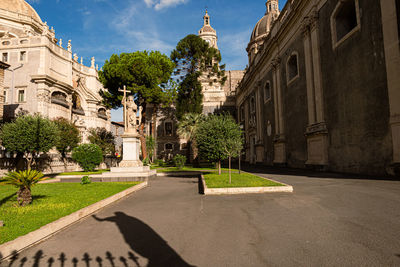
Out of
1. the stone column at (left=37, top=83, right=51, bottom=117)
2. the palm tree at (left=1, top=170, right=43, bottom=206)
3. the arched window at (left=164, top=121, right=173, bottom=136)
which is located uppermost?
the stone column at (left=37, top=83, right=51, bottom=117)

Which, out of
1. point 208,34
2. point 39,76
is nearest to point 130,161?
point 39,76

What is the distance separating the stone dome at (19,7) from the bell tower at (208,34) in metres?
37.1

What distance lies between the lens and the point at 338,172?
15258 millimetres

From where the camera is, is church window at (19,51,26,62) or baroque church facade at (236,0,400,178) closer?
baroque church facade at (236,0,400,178)

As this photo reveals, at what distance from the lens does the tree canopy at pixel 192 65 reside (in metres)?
33.8

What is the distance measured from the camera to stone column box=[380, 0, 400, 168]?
35.3ft

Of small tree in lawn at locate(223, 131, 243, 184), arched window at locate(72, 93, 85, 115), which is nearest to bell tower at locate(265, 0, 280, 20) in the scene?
arched window at locate(72, 93, 85, 115)

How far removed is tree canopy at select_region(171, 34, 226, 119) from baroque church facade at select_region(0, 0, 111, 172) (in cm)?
1766

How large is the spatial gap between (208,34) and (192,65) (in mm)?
31366

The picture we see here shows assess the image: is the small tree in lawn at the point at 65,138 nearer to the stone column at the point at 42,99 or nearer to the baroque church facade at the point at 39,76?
the baroque church facade at the point at 39,76

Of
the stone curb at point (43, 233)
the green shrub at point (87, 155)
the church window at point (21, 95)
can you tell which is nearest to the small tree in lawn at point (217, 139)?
the stone curb at point (43, 233)

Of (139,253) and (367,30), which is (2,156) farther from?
(367,30)

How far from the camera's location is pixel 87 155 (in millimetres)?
21562

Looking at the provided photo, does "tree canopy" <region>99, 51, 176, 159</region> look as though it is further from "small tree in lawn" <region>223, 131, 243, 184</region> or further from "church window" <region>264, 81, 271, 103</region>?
"small tree in lawn" <region>223, 131, 243, 184</region>
